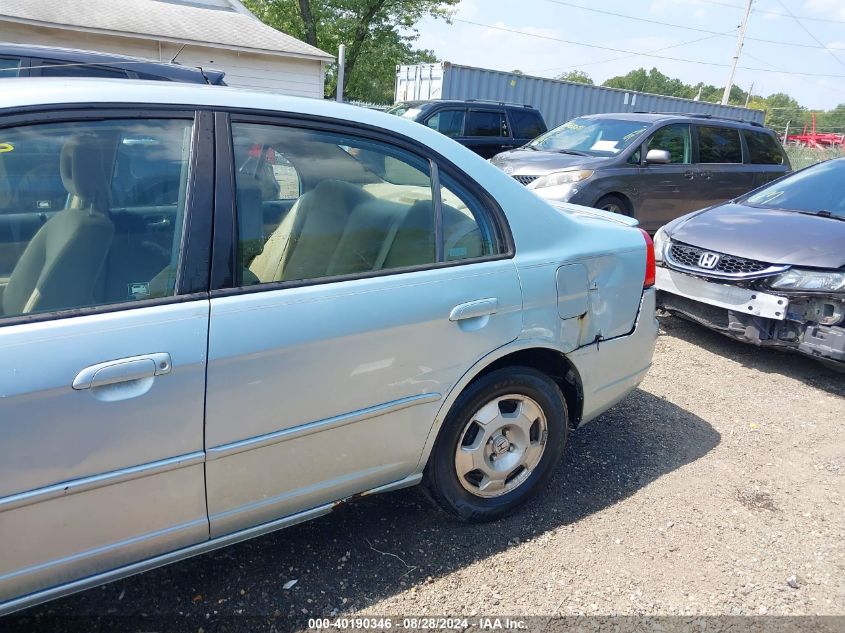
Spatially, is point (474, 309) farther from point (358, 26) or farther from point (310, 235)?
point (358, 26)

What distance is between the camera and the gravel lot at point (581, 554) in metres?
2.28

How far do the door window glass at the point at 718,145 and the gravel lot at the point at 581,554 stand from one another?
18.8ft

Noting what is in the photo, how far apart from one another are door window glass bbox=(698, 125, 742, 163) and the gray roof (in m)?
10.8

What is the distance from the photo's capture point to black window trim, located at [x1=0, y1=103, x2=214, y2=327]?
68.9 inches

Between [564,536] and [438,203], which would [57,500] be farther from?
[564,536]

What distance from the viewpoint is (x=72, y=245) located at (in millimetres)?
1889

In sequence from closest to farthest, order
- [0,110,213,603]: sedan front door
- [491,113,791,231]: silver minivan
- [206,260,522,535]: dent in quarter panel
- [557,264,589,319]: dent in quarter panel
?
[0,110,213,603]: sedan front door < [206,260,522,535]: dent in quarter panel < [557,264,589,319]: dent in quarter panel < [491,113,791,231]: silver minivan

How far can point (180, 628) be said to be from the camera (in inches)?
84.1

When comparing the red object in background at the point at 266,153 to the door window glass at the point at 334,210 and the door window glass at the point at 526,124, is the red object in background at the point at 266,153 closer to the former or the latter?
the door window glass at the point at 334,210

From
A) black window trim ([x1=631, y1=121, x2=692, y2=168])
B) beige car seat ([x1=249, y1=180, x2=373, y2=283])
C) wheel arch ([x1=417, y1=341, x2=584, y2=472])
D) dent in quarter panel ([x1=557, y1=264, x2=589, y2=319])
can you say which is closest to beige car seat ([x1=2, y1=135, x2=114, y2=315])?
beige car seat ([x1=249, y1=180, x2=373, y2=283])

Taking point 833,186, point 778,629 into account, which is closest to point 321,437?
point 778,629

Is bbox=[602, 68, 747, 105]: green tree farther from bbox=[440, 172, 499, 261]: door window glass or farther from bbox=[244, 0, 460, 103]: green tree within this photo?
bbox=[440, 172, 499, 261]: door window glass

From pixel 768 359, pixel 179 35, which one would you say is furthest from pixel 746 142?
pixel 179 35

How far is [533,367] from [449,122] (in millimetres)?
8856
